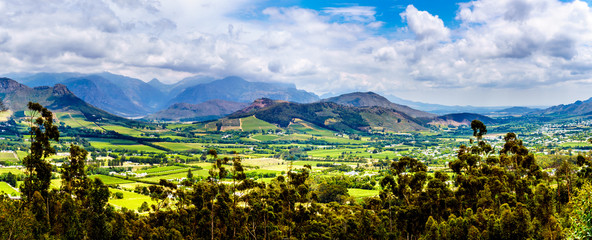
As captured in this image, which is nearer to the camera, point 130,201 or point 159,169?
point 130,201

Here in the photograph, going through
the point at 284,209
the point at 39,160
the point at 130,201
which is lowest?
the point at 130,201

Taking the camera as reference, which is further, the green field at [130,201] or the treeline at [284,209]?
the green field at [130,201]

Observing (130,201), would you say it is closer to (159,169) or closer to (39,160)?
(39,160)

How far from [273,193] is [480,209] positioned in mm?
26444

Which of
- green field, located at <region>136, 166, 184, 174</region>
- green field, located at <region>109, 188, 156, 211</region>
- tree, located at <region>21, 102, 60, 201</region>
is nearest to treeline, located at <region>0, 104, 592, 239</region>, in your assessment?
tree, located at <region>21, 102, 60, 201</region>

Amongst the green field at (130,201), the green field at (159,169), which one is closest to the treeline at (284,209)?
the green field at (130,201)

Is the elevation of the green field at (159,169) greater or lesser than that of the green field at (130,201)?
lesser

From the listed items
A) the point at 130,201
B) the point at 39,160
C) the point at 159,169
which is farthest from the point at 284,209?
the point at 159,169

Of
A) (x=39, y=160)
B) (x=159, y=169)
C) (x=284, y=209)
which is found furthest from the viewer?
(x=159, y=169)

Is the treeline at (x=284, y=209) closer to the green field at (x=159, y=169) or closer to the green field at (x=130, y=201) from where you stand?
the green field at (x=130, y=201)

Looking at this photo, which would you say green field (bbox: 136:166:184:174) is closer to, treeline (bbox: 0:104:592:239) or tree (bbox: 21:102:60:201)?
treeline (bbox: 0:104:592:239)

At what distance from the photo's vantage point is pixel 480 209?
45.7 m

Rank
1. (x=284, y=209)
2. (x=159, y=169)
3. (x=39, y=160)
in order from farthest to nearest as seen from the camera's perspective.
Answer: (x=159, y=169), (x=284, y=209), (x=39, y=160)

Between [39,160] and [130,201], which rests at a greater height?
[39,160]
